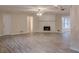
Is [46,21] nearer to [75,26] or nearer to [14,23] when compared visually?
[14,23]

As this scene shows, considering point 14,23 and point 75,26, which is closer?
point 75,26

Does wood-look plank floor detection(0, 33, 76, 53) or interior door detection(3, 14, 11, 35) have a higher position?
interior door detection(3, 14, 11, 35)

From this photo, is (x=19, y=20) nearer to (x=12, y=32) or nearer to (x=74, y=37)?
(x=12, y=32)

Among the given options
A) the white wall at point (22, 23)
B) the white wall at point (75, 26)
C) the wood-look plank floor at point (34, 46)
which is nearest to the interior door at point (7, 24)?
the white wall at point (22, 23)

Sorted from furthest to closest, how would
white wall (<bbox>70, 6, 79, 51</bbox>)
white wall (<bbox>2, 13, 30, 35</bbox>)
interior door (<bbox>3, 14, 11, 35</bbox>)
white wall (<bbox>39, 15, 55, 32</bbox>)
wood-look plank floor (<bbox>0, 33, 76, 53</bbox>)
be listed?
white wall (<bbox>39, 15, 55, 32</bbox>) → white wall (<bbox>2, 13, 30, 35</bbox>) → interior door (<bbox>3, 14, 11, 35</bbox>) → wood-look plank floor (<bbox>0, 33, 76, 53</bbox>) → white wall (<bbox>70, 6, 79, 51</bbox>)

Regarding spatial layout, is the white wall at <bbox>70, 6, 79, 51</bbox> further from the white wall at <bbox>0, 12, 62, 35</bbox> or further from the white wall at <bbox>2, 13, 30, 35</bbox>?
the white wall at <bbox>2, 13, 30, 35</bbox>

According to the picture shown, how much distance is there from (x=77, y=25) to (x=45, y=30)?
624 centimetres

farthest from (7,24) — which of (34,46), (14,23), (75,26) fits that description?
(75,26)

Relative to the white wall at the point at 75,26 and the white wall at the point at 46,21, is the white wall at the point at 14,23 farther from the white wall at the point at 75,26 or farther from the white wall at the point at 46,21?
Result: the white wall at the point at 75,26

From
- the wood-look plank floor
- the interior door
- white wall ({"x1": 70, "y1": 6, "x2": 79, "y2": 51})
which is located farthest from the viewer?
the interior door

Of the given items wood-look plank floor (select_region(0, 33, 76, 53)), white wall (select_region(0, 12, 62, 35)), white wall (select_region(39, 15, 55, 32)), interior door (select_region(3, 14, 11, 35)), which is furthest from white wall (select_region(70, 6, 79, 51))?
interior door (select_region(3, 14, 11, 35))

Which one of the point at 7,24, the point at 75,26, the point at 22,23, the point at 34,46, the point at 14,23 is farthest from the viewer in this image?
the point at 22,23

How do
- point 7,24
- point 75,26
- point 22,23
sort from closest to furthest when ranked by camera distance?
1. point 75,26
2. point 7,24
3. point 22,23
